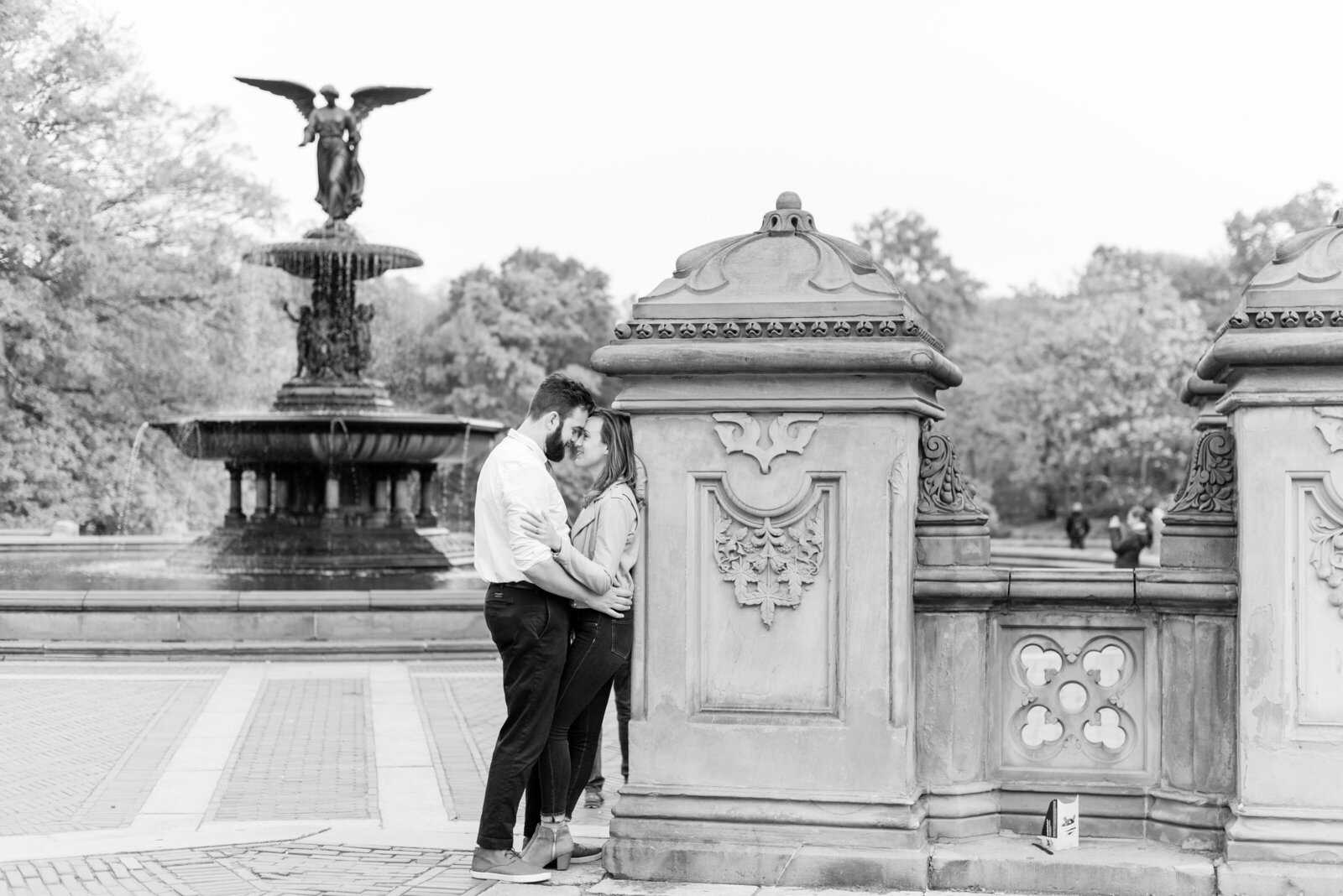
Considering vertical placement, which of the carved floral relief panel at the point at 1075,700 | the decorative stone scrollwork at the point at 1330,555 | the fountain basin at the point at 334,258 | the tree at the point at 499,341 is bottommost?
the carved floral relief panel at the point at 1075,700

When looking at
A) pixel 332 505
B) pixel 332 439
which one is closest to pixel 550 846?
pixel 332 439

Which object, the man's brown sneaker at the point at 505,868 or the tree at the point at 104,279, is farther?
the tree at the point at 104,279

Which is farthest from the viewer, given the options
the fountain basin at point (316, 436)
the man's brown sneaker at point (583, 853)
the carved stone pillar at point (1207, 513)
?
the fountain basin at point (316, 436)

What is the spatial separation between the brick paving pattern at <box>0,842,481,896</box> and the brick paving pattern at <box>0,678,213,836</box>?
100 cm

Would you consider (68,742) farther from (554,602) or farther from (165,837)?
(554,602)

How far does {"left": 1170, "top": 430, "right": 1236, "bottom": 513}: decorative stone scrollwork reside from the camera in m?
5.42

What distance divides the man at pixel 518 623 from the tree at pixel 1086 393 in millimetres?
40072

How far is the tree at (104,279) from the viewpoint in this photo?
3281 cm

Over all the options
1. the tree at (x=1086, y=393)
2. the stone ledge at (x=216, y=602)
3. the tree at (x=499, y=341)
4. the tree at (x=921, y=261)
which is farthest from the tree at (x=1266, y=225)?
the stone ledge at (x=216, y=602)

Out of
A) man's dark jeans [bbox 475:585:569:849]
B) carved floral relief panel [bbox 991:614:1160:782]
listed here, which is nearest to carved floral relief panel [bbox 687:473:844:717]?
man's dark jeans [bbox 475:585:569:849]

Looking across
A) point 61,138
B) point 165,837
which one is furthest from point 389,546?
point 61,138

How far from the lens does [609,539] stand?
5.50m

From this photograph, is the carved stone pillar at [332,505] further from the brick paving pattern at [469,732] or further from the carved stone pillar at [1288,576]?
the carved stone pillar at [1288,576]

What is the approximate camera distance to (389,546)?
20.4 m
